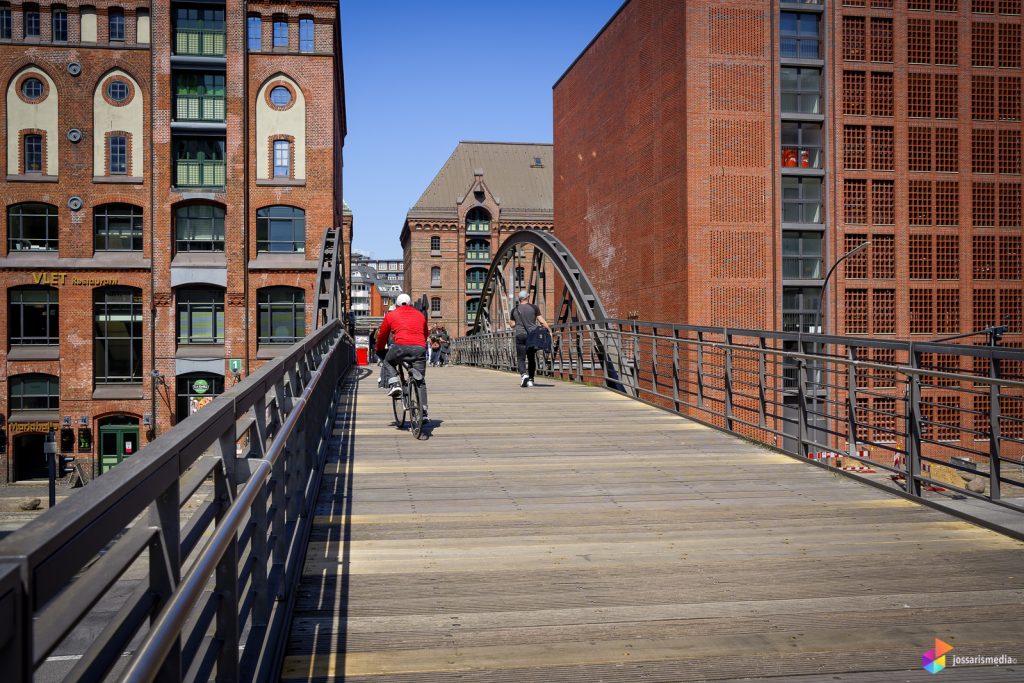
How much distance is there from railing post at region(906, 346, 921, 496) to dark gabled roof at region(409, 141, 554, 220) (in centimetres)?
7429

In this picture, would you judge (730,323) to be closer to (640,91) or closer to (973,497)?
(640,91)

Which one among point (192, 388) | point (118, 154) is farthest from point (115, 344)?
point (118, 154)

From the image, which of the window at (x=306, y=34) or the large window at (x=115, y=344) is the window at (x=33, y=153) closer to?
the large window at (x=115, y=344)

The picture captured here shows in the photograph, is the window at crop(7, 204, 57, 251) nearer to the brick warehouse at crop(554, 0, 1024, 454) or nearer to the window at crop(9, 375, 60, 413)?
the window at crop(9, 375, 60, 413)

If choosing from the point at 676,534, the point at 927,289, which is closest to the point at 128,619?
the point at 676,534

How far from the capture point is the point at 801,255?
1540 inches

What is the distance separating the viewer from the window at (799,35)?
3881 cm

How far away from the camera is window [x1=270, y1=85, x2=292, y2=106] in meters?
40.9

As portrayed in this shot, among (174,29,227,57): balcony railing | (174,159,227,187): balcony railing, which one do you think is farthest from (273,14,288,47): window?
(174,159,227,187): balcony railing

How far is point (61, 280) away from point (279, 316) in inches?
363

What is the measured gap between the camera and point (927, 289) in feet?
132

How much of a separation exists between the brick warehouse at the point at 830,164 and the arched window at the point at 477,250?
3973 cm

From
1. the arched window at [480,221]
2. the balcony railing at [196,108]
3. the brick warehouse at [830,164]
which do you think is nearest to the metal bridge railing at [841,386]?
the brick warehouse at [830,164]

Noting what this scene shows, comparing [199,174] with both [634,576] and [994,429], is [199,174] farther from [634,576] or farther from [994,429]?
[634,576]
